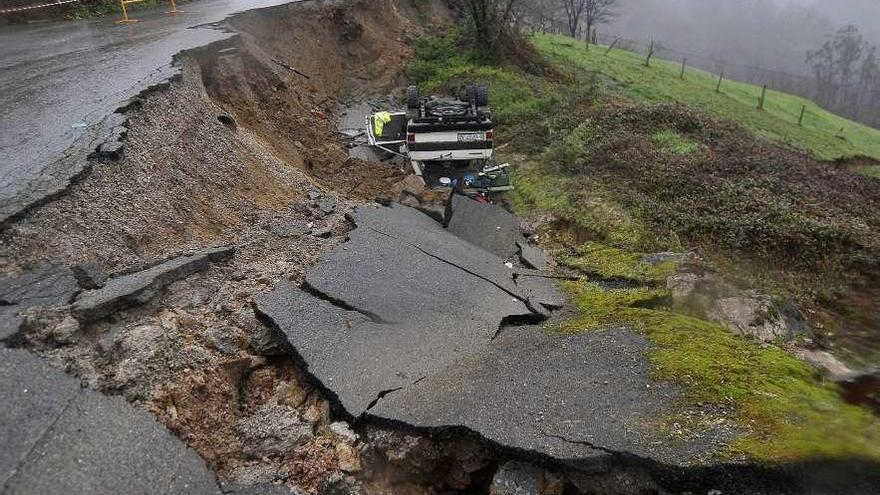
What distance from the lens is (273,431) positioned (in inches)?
152

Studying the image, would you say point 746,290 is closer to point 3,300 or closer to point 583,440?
point 583,440

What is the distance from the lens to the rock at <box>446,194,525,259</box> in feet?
27.3

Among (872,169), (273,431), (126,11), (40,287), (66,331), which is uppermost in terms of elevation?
(126,11)

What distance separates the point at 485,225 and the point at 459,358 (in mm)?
4460

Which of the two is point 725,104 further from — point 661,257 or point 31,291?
point 31,291

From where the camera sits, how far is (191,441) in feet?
11.5

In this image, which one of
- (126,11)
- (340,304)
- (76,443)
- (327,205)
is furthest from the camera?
(126,11)

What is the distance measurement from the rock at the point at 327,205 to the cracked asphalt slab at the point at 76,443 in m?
3.80

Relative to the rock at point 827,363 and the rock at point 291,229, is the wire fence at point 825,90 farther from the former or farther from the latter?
the rock at point 291,229

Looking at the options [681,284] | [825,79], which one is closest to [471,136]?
[681,284]

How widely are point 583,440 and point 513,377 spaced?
32.9 inches

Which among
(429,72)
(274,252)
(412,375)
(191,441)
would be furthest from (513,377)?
(429,72)

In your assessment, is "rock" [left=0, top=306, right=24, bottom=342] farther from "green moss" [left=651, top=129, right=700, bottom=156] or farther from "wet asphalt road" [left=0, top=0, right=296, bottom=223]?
"green moss" [left=651, top=129, right=700, bottom=156]

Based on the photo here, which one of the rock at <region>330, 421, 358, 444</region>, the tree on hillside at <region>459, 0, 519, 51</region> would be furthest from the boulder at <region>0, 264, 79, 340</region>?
the tree on hillside at <region>459, 0, 519, 51</region>
